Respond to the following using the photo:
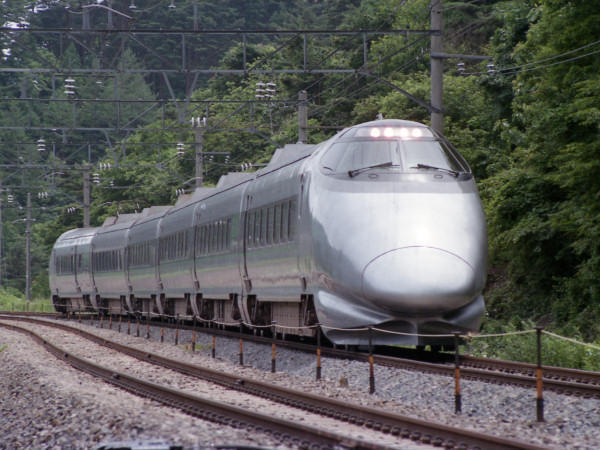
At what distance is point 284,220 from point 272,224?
98 cm

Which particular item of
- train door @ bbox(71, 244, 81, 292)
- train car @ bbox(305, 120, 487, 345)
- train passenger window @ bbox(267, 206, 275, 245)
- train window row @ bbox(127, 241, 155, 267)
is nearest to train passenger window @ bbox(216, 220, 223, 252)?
train passenger window @ bbox(267, 206, 275, 245)

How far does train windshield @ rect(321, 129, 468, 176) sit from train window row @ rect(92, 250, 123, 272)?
79.8 feet

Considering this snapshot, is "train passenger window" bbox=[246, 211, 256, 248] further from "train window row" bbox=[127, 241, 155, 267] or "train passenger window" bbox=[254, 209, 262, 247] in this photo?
"train window row" bbox=[127, 241, 155, 267]

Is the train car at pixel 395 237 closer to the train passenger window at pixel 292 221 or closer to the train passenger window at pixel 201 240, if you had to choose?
the train passenger window at pixel 292 221

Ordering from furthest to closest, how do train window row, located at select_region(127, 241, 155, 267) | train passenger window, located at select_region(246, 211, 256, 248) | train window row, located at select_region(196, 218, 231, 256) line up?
1. train window row, located at select_region(127, 241, 155, 267)
2. train window row, located at select_region(196, 218, 231, 256)
3. train passenger window, located at select_region(246, 211, 256, 248)

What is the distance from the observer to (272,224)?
19703mm

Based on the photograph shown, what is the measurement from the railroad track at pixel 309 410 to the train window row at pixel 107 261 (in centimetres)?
2365

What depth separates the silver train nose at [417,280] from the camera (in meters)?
14.6

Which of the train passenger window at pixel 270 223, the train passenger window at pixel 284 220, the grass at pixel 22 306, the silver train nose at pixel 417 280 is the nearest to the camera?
the silver train nose at pixel 417 280

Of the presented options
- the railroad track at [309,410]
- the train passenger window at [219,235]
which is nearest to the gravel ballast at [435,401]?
the railroad track at [309,410]

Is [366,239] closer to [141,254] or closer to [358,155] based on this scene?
[358,155]

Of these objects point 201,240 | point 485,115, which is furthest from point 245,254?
point 485,115

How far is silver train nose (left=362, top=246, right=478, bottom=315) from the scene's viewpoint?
14602 millimetres

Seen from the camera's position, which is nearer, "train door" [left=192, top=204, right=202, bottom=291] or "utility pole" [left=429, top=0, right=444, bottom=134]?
"utility pole" [left=429, top=0, right=444, bottom=134]
